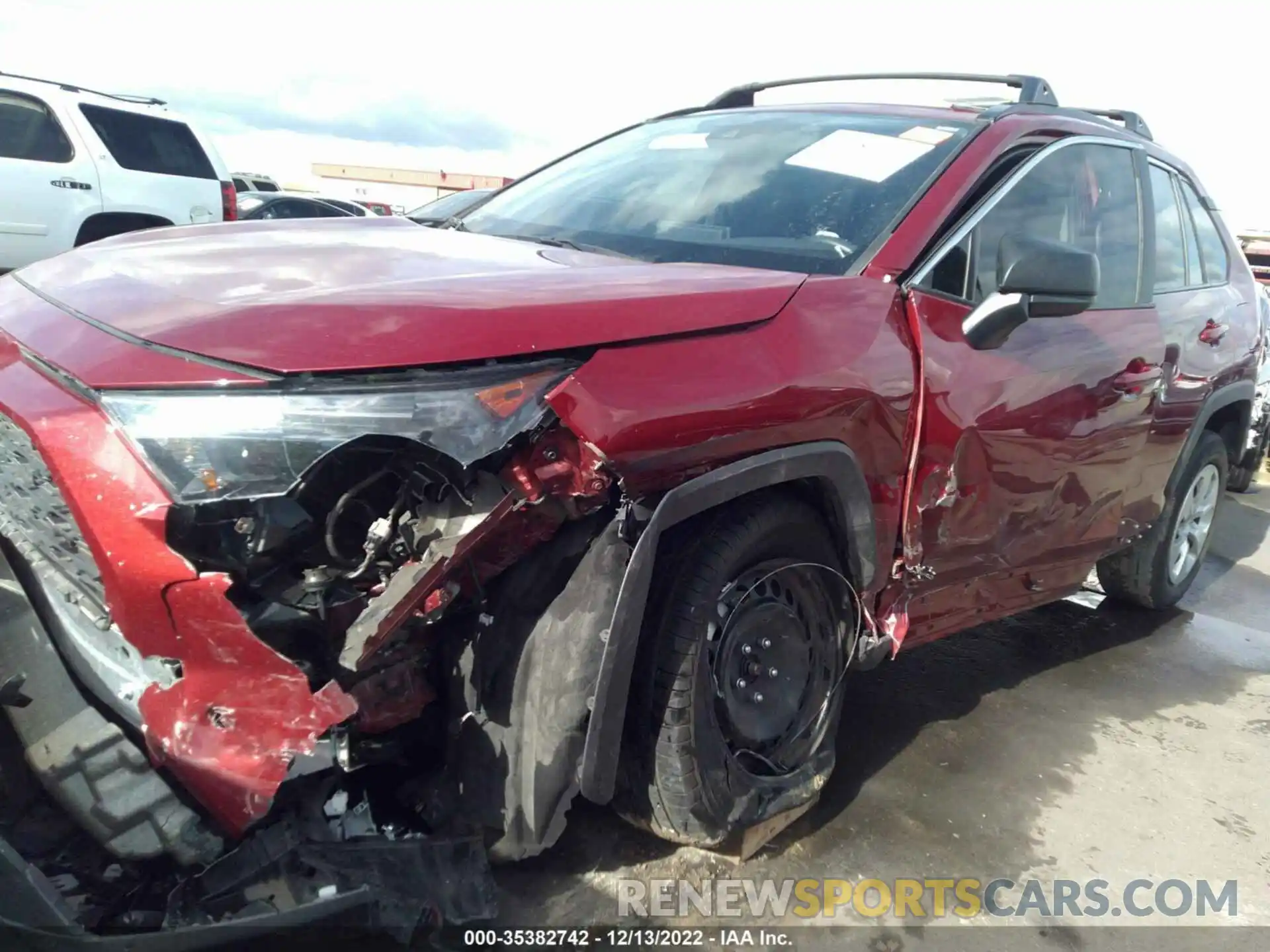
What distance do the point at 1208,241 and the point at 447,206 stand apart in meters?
3.47

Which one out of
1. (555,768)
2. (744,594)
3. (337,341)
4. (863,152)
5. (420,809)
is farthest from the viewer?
(863,152)

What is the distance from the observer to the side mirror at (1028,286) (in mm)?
→ 2584

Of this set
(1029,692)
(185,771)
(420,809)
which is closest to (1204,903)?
(1029,692)

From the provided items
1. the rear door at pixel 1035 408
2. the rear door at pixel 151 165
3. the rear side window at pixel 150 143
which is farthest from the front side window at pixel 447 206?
the rear side window at pixel 150 143

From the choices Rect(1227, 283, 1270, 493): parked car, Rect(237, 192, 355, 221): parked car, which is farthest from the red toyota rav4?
Rect(237, 192, 355, 221): parked car

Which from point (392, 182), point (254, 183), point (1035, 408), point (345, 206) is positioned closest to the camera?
point (1035, 408)

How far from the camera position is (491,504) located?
1817mm

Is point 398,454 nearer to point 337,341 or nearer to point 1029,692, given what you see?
point 337,341

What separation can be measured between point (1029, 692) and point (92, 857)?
10.9ft

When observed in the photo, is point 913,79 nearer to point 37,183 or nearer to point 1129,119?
point 1129,119

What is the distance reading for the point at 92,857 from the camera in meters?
1.85

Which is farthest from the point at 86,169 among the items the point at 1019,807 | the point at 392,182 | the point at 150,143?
the point at 392,182

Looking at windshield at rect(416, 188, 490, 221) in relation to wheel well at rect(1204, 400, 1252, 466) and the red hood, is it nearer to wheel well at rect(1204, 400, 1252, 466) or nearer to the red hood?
the red hood

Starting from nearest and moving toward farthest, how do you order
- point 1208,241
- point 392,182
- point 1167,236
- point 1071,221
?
point 1071,221, point 1167,236, point 1208,241, point 392,182
